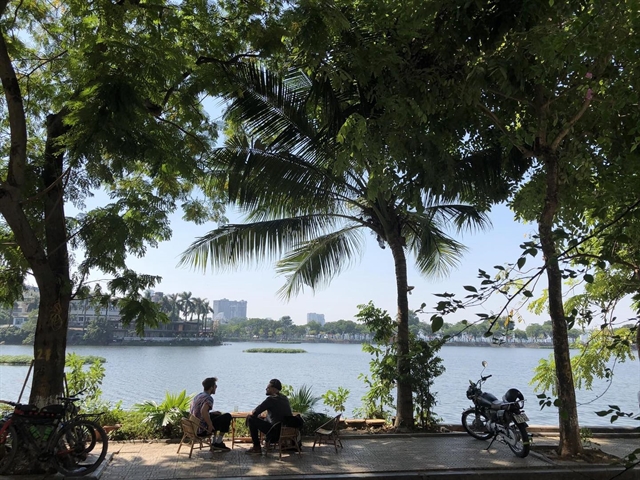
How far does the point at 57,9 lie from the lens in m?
8.93

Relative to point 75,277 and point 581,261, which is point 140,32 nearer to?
point 75,277

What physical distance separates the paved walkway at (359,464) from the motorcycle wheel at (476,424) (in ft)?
1.29

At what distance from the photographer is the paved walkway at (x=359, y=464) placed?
6.80 metres

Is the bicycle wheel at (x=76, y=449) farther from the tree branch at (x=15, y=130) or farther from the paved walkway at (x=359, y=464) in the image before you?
the tree branch at (x=15, y=130)

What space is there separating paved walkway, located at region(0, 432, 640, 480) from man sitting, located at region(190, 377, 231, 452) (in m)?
0.19

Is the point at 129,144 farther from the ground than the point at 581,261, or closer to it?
farther from the ground

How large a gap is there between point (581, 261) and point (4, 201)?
22.4 ft

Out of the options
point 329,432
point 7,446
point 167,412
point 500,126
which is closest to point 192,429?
point 167,412

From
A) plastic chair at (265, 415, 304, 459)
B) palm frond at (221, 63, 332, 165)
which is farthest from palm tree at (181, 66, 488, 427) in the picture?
plastic chair at (265, 415, 304, 459)

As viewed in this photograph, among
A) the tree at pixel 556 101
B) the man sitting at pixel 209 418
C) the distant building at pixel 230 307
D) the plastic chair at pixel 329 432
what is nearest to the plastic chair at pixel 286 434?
the plastic chair at pixel 329 432

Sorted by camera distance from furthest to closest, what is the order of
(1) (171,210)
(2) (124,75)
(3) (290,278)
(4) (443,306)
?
(3) (290,278) → (1) (171,210) → (2) (124,75) → (4) (443,306)

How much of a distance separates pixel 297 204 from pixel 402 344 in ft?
12.1

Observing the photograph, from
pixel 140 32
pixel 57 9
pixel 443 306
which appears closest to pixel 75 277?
pixel 140 32

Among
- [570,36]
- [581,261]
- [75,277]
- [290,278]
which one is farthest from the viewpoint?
[290,278]
